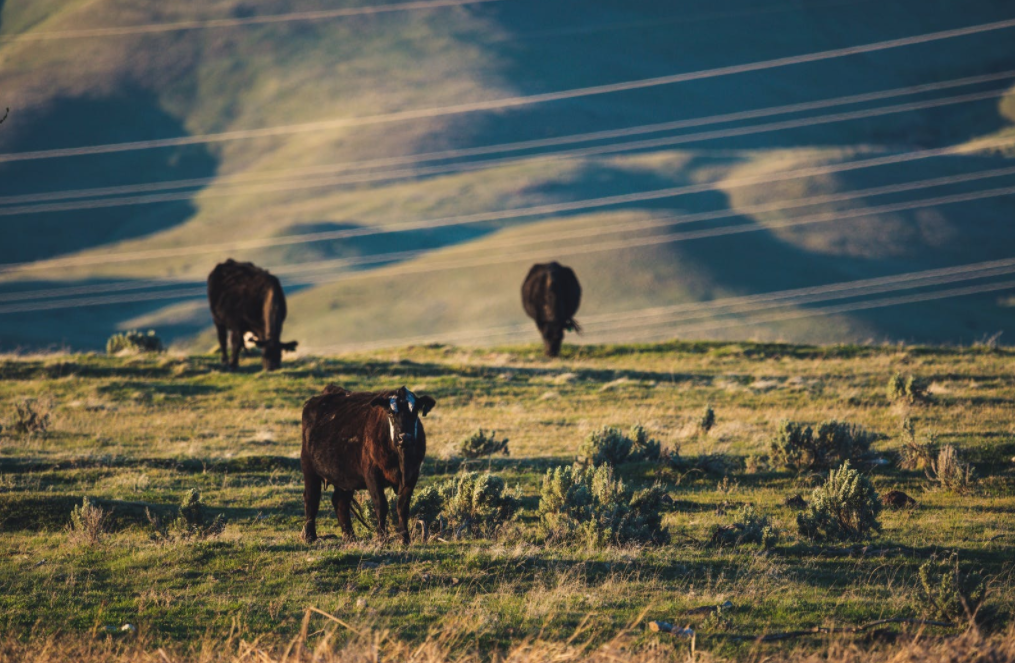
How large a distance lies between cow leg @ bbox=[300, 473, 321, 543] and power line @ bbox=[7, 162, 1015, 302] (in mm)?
A: 128268

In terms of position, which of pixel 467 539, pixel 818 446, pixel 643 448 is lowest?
pixel 467 539

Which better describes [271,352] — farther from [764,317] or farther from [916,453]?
[764,317]

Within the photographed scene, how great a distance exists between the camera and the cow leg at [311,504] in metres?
12.6

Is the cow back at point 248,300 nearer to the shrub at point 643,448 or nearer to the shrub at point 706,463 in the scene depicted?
the shrub at point 643,448

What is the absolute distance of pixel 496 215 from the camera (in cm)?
17450

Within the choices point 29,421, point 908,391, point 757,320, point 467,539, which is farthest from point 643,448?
point 757,320

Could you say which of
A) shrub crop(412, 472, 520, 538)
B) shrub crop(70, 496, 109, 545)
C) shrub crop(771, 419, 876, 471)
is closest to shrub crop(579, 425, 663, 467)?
shrub crop(771, 419, 876, 471)

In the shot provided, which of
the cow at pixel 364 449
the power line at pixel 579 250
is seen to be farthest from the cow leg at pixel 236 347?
the power line at pixel 579 250

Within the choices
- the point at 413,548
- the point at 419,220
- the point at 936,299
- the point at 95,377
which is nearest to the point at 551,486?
the point at 413,548

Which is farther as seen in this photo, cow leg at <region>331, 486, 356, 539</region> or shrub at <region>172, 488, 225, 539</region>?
shrub at <region>172, 488, 225, 539</region>

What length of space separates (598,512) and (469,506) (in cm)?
178

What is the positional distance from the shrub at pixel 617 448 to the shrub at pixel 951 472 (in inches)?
181

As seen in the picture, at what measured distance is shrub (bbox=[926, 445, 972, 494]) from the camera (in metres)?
16.0

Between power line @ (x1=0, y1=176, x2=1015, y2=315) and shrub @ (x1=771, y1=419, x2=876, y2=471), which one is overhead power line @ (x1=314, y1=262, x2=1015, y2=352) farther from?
shrub @ (x1=771, y1=419, x2=876, y2=471)
